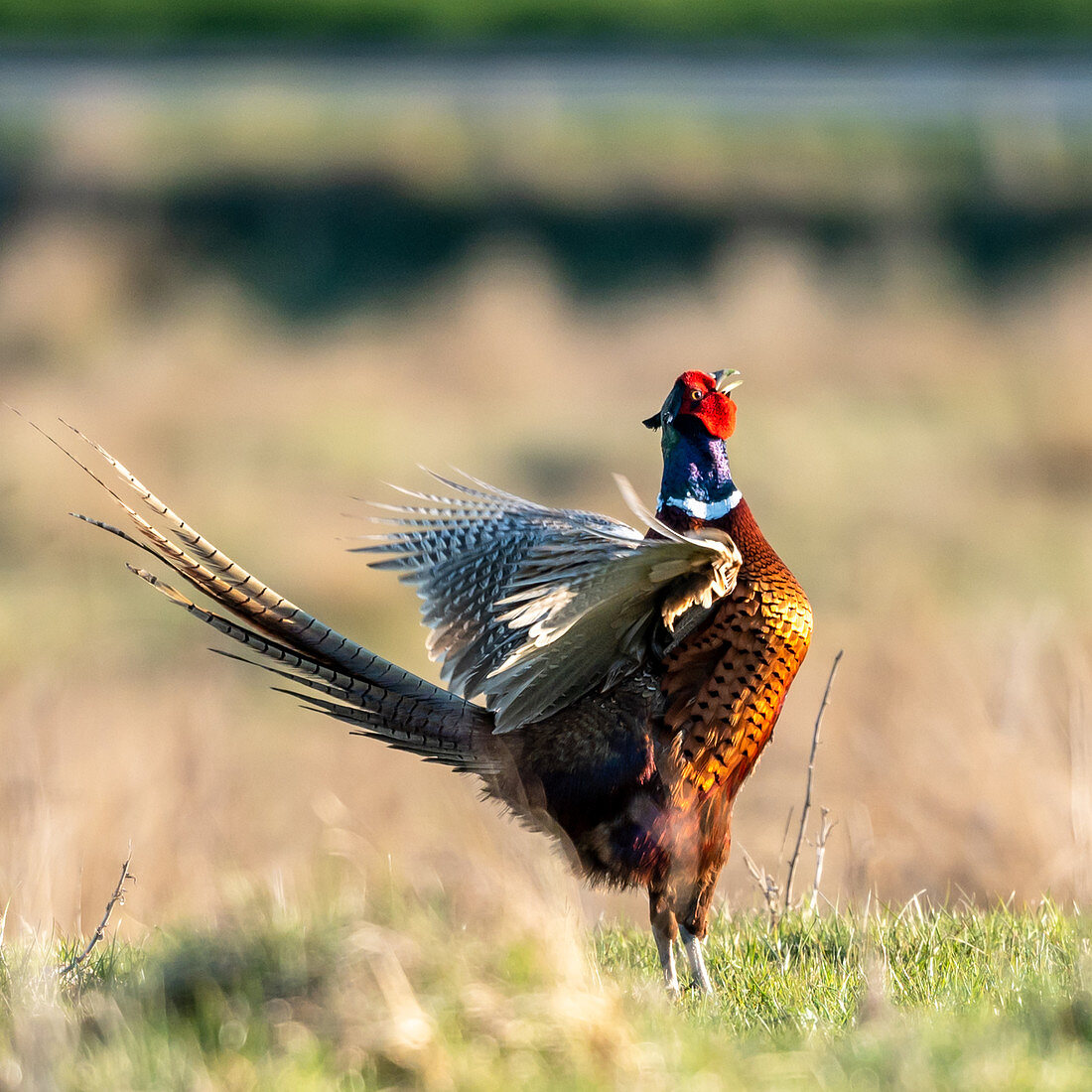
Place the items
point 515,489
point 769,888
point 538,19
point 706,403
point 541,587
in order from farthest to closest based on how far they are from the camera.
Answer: point 538,19
point 515,489
point 769,888
point 706,403
point 541,587

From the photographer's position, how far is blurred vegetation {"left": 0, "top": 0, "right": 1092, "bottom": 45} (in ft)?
85.3

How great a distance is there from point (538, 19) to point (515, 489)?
47.7 ft

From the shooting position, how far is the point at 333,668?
357 cm

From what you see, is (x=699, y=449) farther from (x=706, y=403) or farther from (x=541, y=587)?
(x=541, y=587)

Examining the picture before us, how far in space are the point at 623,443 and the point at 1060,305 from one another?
317 inches

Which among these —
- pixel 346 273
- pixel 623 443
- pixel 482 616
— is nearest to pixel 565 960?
pixel 482 616

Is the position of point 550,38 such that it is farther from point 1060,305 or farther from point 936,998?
point 936,998

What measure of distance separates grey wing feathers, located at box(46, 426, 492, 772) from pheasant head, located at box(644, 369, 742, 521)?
717mm

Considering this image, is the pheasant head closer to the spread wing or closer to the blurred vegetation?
the spread wing

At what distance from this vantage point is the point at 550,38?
2728 centimetres

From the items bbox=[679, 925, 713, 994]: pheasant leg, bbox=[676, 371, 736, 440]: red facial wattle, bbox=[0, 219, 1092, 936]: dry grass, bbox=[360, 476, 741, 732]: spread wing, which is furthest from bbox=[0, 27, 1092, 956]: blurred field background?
bbox=[676, 371, 736, 440]: red facial wattle

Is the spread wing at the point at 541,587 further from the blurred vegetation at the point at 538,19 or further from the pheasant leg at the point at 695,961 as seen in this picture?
the blurred vegetation at the point at 538,19

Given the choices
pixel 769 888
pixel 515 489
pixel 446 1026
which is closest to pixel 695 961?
pixel 769 888

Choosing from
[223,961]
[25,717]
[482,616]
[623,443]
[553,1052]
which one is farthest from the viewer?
[623,443]
